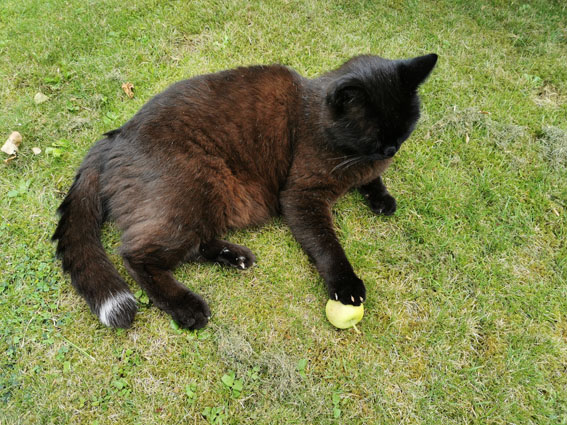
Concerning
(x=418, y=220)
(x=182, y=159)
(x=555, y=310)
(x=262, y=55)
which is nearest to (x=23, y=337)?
(x=182, y=159)

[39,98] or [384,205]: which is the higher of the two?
[384,205]

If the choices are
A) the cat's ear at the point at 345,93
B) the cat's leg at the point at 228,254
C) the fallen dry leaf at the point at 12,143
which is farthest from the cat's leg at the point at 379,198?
the fallen dry leaf at the point at 12,143

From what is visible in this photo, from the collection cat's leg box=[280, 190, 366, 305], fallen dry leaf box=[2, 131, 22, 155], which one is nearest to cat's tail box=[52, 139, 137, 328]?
fallen dry leaf box=[2, 131, 22, 155]

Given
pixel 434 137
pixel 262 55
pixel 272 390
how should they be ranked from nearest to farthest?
pixel 272 390 < pixel 434 137 < pixel 262 55

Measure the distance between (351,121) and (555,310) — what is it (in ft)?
5.86

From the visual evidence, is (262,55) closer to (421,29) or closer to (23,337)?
(421,29)

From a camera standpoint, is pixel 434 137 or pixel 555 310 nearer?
pixel 555 310

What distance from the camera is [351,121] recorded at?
93.4 inches

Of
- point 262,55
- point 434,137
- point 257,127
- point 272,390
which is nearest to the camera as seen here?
point 272,390

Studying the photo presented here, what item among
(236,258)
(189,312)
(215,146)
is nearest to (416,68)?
(215,146)

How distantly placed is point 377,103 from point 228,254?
1.34m

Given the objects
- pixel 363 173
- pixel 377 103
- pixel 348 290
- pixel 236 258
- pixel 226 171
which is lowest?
pixel 236 258

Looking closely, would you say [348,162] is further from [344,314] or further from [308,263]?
[344,314]

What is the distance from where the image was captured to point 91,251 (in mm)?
2377
